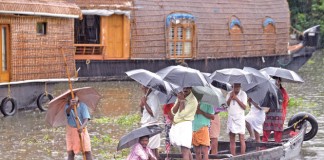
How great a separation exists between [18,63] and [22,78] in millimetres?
315

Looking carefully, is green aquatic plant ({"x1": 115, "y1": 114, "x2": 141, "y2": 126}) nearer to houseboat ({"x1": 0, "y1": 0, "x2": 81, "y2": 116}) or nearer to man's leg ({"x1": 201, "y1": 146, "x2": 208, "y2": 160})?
houseboat ({"x1": 0, "y1": 0, "x2": 81, "y2": 116})

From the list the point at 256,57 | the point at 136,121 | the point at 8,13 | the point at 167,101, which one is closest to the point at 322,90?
the point at 256,57

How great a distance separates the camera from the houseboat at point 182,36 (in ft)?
77.8

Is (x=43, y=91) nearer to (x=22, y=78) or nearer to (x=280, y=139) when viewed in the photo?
(x=22, y=78)

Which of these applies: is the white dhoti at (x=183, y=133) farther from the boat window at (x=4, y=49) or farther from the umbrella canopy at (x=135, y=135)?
the boat window at (x=4, y=49)

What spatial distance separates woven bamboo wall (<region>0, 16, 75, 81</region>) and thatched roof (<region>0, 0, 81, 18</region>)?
0.64 ft

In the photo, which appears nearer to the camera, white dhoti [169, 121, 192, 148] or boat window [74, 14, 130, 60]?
white dhoti [169, 121, 192, 148]

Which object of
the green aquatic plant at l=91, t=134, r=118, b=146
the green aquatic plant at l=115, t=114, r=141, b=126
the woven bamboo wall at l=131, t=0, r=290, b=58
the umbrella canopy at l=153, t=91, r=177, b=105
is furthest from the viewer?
the woven bamboo wall at l=131, t=0, r=290, b=58

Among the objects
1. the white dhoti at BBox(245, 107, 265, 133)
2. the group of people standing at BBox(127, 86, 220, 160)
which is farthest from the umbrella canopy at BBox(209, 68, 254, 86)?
the white dhoti at BBox(245, 107, 265, 133)

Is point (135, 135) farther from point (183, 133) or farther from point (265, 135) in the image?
point (265, 135)

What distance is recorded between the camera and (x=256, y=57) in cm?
2755

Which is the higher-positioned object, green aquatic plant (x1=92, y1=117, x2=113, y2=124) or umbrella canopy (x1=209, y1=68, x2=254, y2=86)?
umbrella canopy (x1=209, y1=68, x2=254, y2=86)

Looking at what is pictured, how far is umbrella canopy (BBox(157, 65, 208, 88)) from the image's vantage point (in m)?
10.1

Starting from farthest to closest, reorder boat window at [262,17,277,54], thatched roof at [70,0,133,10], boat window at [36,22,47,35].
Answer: boat window at [262,17,277,54] < thatched roof at [70,0,133,10] < boat window at [36,22,47,35]
